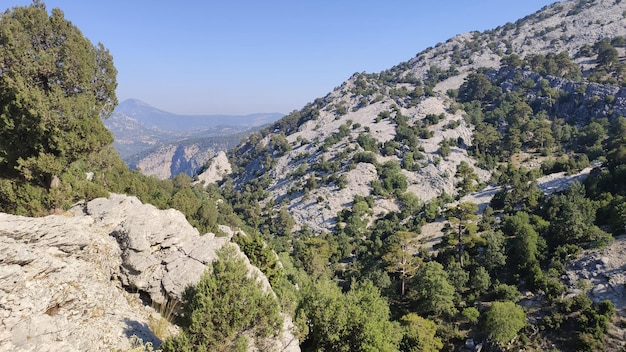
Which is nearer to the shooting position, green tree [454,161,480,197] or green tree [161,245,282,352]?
green tree [161,245,282,352]

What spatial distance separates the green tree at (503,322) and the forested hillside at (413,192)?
0.19 meters

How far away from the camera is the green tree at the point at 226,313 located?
12.0 meters

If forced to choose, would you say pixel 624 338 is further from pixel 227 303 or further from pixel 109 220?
pixel 109 220

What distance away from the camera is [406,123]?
Result: 116 metres

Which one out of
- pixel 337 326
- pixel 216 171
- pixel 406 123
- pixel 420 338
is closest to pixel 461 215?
pixel 420 338

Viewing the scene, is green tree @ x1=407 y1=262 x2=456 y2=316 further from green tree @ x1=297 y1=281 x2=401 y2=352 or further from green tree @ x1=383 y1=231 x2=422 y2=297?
green tree @ x1=297 y1=281 x2=401 y2=352

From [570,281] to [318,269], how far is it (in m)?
31.8

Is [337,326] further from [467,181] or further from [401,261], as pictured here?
[467,181]

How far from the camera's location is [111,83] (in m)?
23.1

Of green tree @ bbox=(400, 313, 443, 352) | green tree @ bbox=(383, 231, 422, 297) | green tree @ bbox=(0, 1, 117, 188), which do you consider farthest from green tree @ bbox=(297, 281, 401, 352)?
green tree @ bbox=(383, 231, 422, 297)

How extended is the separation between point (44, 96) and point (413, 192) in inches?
3249

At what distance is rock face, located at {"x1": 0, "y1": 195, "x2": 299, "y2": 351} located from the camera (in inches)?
487

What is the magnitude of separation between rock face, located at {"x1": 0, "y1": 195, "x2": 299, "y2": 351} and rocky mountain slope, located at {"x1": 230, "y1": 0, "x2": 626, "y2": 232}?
201 feet

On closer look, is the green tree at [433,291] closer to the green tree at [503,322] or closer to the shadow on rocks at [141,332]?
the green tree at [503,322]
